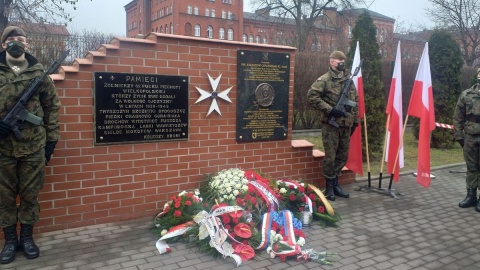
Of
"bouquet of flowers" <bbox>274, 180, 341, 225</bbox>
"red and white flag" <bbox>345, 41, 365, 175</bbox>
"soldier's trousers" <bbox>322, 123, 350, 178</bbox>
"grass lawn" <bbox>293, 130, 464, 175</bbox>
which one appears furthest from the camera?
"grass lawn" <bbox>293, 130, 464, 175</bbox>

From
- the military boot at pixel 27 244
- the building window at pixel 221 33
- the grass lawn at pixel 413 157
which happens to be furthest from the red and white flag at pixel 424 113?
the building window at pixel 221 33

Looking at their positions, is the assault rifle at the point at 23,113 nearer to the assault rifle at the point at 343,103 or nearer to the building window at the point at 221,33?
the assault rifle at the point at 343,103

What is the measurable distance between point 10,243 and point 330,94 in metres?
3.95

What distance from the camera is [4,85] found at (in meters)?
3.27

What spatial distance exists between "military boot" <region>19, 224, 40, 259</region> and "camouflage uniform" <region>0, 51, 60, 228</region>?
3.5 inches

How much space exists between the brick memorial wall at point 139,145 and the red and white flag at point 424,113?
1.81 m

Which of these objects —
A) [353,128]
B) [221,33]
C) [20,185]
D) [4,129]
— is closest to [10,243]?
[20,185]

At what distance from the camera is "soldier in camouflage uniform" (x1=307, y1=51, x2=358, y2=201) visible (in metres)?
5.27

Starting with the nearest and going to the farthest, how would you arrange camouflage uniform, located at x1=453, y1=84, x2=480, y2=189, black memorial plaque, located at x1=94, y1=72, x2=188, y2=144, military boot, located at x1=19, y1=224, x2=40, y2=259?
military boot, located at x1=19, y1=224, x2=40, y2=259 < black memorial plaque, located at x1=94, y1=72, x2=188, y2=144 < camouflage uniform, located at x1=453, y1=84, x2=480, y2=189

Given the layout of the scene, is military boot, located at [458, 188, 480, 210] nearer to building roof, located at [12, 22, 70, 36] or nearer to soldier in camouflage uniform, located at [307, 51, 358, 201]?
soldier in camouflage uniform, located at [307, 51, 358, 201]

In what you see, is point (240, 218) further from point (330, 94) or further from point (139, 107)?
point (330, 94)

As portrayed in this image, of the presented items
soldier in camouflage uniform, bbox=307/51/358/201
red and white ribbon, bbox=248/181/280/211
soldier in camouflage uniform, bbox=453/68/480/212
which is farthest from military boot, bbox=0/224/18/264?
soldier in camouflage uniform, bbox=453/68/480/212

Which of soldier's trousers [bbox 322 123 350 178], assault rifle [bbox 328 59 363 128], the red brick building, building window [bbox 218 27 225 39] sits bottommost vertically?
soldier's trousers [bbox 322 123 350 178]

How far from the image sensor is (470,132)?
514cm
